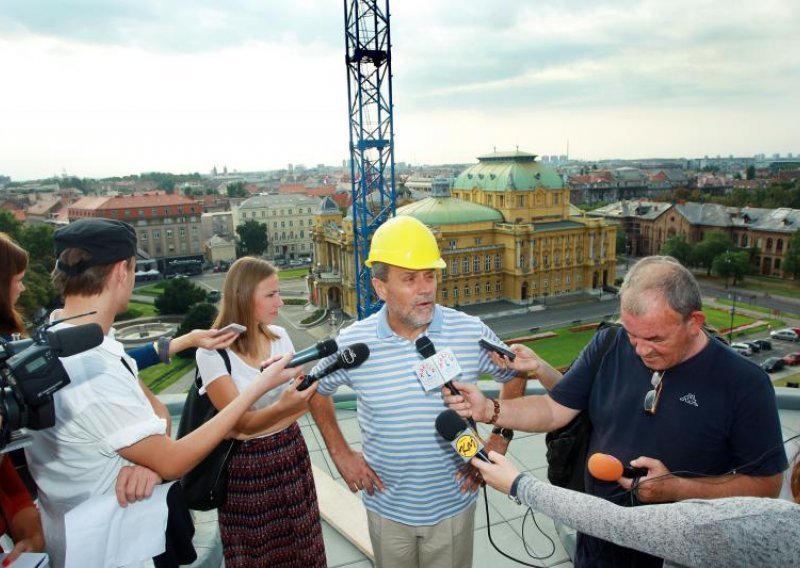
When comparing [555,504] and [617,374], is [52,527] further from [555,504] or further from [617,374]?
[617,374]

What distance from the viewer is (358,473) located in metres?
2.93

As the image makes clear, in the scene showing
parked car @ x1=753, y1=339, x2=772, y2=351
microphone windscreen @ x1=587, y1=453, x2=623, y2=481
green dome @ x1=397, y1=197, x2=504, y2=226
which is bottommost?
parked car @ x1=753, y1=339, x2=772, y2=351

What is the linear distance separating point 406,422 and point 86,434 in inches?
56.5

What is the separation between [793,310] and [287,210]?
47.5 metres

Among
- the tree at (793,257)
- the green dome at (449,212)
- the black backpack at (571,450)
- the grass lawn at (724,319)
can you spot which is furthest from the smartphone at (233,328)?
the tree at (793,257)

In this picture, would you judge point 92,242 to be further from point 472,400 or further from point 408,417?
point 472,400

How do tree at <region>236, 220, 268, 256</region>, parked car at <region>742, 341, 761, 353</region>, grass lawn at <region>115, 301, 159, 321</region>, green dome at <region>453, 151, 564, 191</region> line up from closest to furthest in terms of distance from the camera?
parked car at <region>742, 341, 761, 353</region>, grass lawn at <region>115, 301, 159, 321</region>, green dome at <region>453, 151, 564, 191</region>, tree at <region>236, 220, 268, 256</region>

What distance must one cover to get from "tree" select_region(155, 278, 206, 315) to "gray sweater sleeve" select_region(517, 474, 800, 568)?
110 ft

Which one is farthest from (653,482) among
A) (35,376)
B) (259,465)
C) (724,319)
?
(724,319)

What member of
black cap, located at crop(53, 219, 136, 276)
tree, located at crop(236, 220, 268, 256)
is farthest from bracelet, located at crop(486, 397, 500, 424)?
tree, located at crop(236, 220, 268, 256)

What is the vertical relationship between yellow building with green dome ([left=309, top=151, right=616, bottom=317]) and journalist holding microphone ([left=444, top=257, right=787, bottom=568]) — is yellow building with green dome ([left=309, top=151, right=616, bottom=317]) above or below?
below

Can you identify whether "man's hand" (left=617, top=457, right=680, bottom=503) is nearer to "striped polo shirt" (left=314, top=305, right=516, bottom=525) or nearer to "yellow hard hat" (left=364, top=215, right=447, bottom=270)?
"striped polo shirt" (left=314, top=305, right=516, bottom=525)

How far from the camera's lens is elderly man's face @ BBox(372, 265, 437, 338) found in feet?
9.27

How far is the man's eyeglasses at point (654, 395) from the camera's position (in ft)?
7.77
